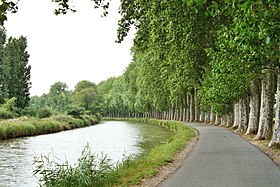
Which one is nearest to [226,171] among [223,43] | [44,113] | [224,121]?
[223,43]

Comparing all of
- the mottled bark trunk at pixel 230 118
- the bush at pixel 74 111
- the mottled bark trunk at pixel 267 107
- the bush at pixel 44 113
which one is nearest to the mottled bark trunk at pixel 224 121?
the mottled bark trunk at pixel 230 118

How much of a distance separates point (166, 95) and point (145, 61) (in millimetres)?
6387

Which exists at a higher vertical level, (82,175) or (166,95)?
(166,95)

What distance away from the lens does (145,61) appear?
65750 mm

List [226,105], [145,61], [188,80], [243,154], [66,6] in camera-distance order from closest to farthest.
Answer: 1. [66,6]
2. [243,154]
3. [226,105]
4. [188,80]
5. [145,61]

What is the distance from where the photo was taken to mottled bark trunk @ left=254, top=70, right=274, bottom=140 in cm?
2198

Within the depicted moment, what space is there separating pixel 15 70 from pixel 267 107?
54.1 m

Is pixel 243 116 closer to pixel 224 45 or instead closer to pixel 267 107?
pixel 267 107

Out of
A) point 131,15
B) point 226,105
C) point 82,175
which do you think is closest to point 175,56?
point 226,105

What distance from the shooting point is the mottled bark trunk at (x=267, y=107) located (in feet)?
72.1

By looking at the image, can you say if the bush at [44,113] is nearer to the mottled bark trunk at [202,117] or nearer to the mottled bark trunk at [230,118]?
the mottled bark trunk at [202,117]

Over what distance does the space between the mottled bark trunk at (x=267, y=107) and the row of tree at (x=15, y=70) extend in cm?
5044

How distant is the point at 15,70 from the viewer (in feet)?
225

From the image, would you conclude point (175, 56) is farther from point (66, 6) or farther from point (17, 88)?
point (17, 88)
